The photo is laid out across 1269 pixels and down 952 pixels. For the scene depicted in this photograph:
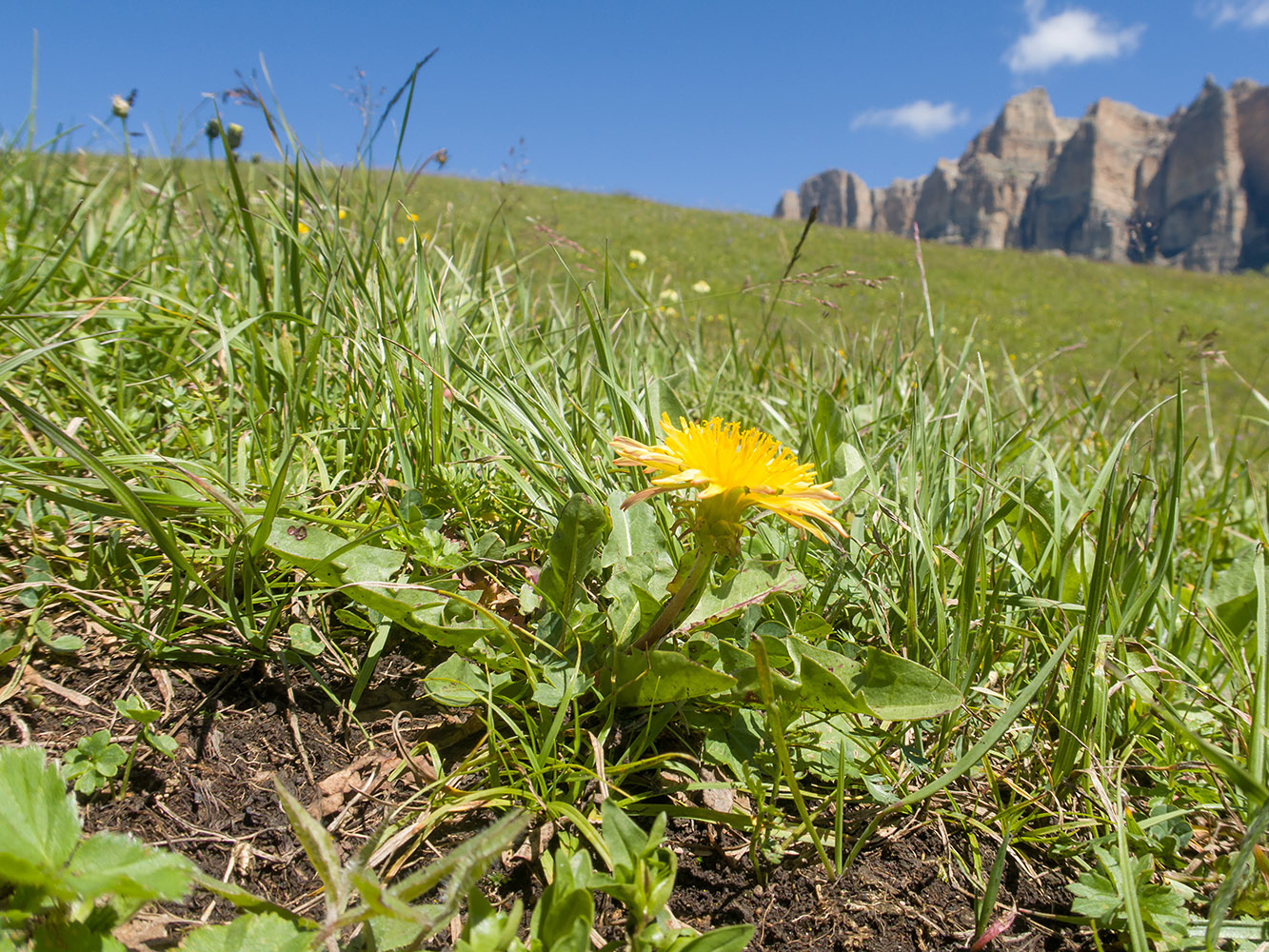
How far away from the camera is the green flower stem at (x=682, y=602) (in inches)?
36.1

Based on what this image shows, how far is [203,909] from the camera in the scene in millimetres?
809

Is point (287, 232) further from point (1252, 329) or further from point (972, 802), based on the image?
point (1252, 329)

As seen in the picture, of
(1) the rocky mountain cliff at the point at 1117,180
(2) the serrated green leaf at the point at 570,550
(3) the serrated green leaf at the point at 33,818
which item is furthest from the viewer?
(1) the rocky mountain cliff at the point at 1117,180

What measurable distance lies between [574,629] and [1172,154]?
8486 cm

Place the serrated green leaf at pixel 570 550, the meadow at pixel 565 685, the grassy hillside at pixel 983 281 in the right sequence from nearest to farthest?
the meadow at pixel 565 685
the serrated green leaf at pixel 570 550
the grassy hillside at pixel 983 281

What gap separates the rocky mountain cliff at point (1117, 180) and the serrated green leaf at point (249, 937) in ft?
171

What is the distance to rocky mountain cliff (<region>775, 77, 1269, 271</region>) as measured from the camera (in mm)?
60031

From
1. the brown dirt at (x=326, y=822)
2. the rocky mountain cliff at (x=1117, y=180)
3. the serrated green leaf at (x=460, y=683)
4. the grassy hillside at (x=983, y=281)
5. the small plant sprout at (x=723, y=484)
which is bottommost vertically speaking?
the brown dirt at (x=326, y=822)

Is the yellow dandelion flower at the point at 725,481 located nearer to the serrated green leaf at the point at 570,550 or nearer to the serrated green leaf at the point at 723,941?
the serrated green leaf at the point at 570,550

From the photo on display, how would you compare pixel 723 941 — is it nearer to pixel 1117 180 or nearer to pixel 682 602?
pixel 682 602

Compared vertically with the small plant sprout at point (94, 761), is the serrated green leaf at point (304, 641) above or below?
above

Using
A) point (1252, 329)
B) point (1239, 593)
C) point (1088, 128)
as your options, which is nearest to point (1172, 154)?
point (1088, 128)

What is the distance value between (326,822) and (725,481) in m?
0.69

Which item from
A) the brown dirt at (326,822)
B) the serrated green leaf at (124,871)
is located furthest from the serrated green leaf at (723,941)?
the serrated green leaf at (124,871)
